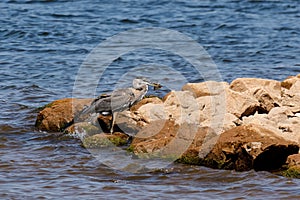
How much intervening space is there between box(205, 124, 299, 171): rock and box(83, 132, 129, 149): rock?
1.39m

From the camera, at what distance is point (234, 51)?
14273mm

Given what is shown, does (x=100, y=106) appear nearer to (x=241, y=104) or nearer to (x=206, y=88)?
(x=206, y=88)

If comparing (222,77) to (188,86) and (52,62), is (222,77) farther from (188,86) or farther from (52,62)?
(52,62)

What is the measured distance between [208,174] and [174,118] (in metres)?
1.22

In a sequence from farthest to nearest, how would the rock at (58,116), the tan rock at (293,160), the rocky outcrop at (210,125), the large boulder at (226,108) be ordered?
the rock at (58,116)
the large boulder at (226,108)
the rocky outcrop at (210,125)
the tan rock at (293,160)

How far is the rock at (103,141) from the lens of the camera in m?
8.20

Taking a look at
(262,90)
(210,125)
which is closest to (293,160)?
(210,125)

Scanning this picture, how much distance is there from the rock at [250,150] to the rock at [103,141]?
1388mm

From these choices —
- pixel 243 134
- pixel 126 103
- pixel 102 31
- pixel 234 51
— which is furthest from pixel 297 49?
pixel 243 134

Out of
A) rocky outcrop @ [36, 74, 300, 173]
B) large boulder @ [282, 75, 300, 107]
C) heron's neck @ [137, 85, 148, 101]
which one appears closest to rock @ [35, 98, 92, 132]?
rocky outcrop @ [36, 74, 300, 173]

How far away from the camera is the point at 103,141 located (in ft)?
26.9

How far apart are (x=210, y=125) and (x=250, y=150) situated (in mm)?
789

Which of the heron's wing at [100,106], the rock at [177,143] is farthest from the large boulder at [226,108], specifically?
the heron's wing at [100,106]

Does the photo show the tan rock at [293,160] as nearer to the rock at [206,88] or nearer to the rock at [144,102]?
the rock at [206,88]
